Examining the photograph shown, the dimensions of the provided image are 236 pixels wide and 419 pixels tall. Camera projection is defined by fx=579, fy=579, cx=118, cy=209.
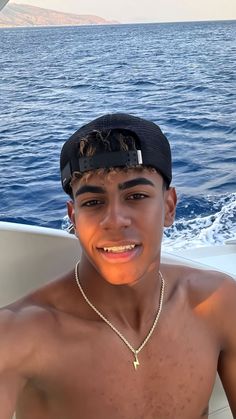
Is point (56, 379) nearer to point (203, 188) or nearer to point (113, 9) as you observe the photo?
point (203, 188)

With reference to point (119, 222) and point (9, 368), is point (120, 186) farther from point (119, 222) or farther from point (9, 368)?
point (9, 368)

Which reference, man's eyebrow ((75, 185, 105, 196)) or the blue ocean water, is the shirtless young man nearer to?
man's eyebrow ((75, 185, 105, 196))

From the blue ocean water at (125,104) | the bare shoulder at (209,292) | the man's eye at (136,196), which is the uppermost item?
the man's eye at (136,196)

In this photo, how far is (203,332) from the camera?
3.43ft

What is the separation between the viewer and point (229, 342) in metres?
1.07

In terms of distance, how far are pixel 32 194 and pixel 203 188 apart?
1.51m

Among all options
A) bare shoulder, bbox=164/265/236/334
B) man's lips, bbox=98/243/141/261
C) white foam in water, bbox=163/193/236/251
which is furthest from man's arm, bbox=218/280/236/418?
white foam in water, bbox=163/193/236/251

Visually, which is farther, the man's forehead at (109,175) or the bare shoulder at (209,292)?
the bare shoulder at (209,292)

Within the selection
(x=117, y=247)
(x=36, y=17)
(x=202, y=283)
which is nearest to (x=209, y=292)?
(x=202, y=283)

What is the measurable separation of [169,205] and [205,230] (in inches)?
99.4

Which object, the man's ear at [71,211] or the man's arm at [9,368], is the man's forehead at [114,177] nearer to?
the man's ear at [71,211]

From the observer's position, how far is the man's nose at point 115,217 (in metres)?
0.86

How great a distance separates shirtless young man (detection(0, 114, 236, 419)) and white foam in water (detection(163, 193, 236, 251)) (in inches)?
76.2

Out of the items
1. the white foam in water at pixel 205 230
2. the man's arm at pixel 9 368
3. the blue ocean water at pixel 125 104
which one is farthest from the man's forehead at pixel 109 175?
the blue ocean water at pixel 125 104
